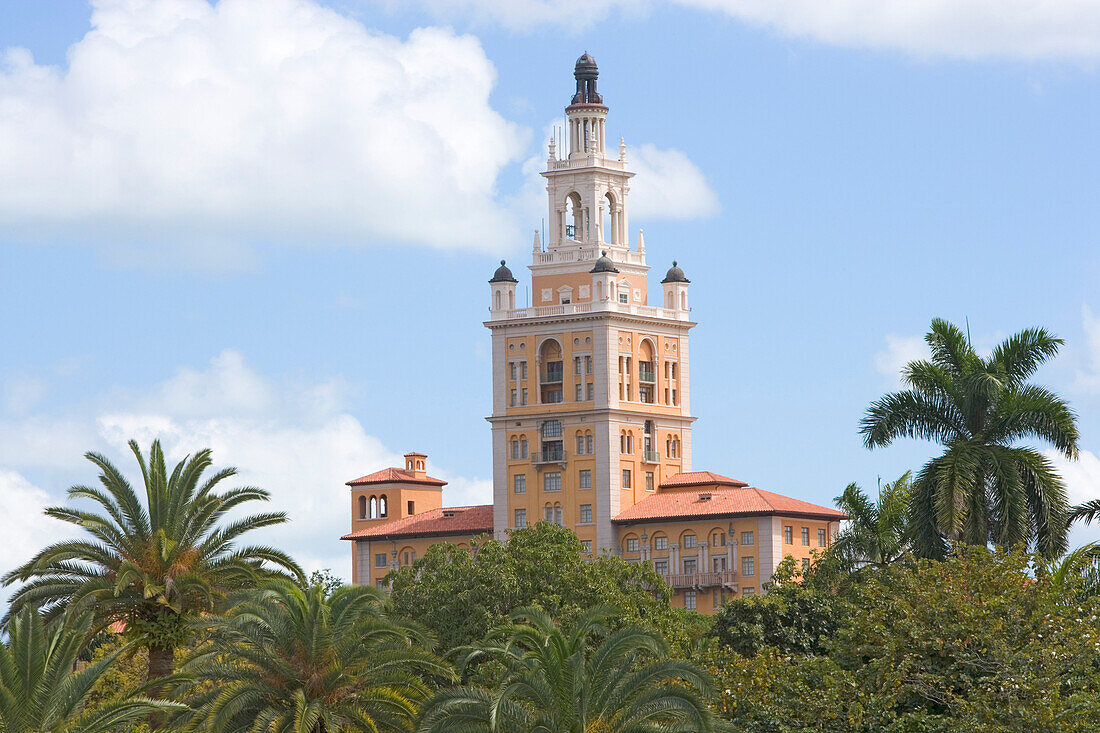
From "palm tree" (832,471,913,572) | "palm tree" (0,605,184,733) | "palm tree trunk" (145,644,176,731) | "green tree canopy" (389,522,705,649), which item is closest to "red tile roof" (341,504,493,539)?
"green tree canopy" (389,522,705,649)

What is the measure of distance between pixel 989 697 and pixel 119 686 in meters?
47.5

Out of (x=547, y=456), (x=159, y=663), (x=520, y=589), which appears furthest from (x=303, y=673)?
(x=547, y=456)

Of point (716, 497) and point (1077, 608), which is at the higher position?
point (716, 497)

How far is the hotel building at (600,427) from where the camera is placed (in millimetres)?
158750

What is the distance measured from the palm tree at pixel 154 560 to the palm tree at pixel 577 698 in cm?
1385

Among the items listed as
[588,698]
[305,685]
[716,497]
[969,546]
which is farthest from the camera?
[716,497]

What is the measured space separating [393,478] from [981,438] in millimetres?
109894

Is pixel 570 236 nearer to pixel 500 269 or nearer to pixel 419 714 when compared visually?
pixel 500 269

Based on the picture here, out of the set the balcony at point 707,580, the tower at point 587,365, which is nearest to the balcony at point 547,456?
the tower at point 587,365

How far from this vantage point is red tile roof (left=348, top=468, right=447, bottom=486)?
178 metres

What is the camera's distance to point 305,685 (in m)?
61.0

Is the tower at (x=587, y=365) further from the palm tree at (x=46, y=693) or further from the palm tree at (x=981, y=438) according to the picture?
the palm tree at (x=46, y=693)

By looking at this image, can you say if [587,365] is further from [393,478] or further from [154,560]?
[154,560]

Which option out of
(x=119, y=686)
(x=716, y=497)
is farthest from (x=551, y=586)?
(x=716, y=497)
